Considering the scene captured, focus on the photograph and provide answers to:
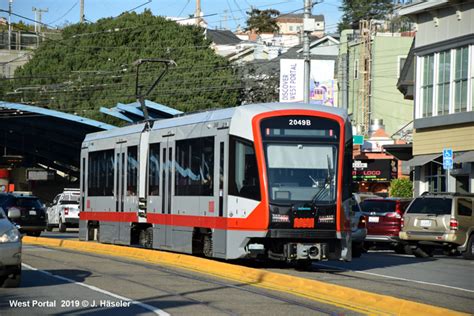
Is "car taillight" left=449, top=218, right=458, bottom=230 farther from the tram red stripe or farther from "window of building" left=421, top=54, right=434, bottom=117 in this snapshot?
"window of building" left=421, top=54, right=434, bottom=117

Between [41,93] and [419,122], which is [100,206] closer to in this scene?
[419,122]

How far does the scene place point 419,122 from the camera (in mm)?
42250

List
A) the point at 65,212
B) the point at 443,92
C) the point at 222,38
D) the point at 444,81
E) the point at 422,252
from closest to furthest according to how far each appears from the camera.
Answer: the point at 422,252, the point at 444,81, the point at 443,92, the point at 65,212, the point at 222,38

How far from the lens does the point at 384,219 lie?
3153 cm

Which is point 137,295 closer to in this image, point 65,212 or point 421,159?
point 421,159

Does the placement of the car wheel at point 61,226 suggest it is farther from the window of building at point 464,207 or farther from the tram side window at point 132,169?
the window of building at point 464,207

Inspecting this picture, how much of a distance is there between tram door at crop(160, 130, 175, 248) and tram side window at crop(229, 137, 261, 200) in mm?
4071

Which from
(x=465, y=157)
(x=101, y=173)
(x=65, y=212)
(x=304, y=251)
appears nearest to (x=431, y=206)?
(x=465, y=157)

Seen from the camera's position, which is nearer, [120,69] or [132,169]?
[132,169]

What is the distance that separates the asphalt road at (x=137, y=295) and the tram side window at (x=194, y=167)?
7.29ft

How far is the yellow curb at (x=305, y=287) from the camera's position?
557 inches

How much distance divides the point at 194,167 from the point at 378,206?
34.9ft

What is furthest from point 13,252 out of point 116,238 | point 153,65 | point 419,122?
point 153,65

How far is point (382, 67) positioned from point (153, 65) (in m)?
21.5
